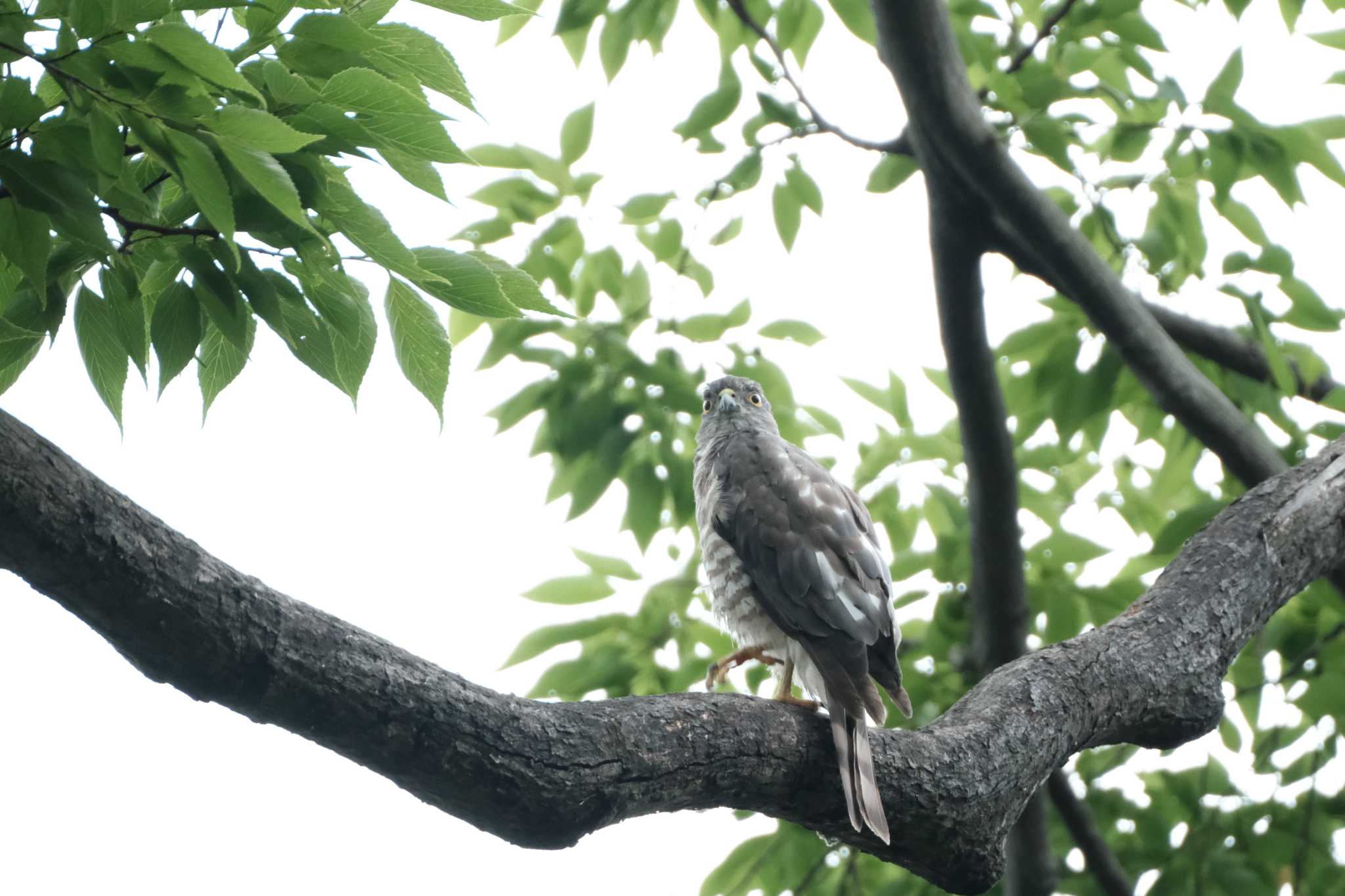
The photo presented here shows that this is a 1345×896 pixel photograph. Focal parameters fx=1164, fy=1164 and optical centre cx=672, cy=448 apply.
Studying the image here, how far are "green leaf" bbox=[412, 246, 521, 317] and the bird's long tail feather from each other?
150 cm

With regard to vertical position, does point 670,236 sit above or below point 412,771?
above

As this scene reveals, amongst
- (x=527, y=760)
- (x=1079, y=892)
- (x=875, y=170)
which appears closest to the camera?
(x=527, y=760)

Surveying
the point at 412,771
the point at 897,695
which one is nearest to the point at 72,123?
the point at 412,771

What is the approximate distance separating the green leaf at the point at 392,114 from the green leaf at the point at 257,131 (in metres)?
0.19

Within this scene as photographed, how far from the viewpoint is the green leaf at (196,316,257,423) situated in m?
2.32

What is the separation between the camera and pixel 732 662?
162 inches

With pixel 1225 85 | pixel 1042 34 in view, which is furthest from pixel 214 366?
pixel 1225 85

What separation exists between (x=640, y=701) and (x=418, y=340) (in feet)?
3.25

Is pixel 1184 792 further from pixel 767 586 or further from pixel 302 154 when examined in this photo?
pixel 302 154

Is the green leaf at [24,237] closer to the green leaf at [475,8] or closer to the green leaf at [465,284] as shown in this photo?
the green leaf at [465,284]

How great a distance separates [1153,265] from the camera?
5.30 meters

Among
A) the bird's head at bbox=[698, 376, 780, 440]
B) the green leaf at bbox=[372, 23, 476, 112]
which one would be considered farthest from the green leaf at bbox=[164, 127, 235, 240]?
the bird's head at bbox=[698, 376, 780, 440]

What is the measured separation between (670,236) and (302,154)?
3483mm

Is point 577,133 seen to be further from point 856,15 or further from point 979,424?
point 979,424
